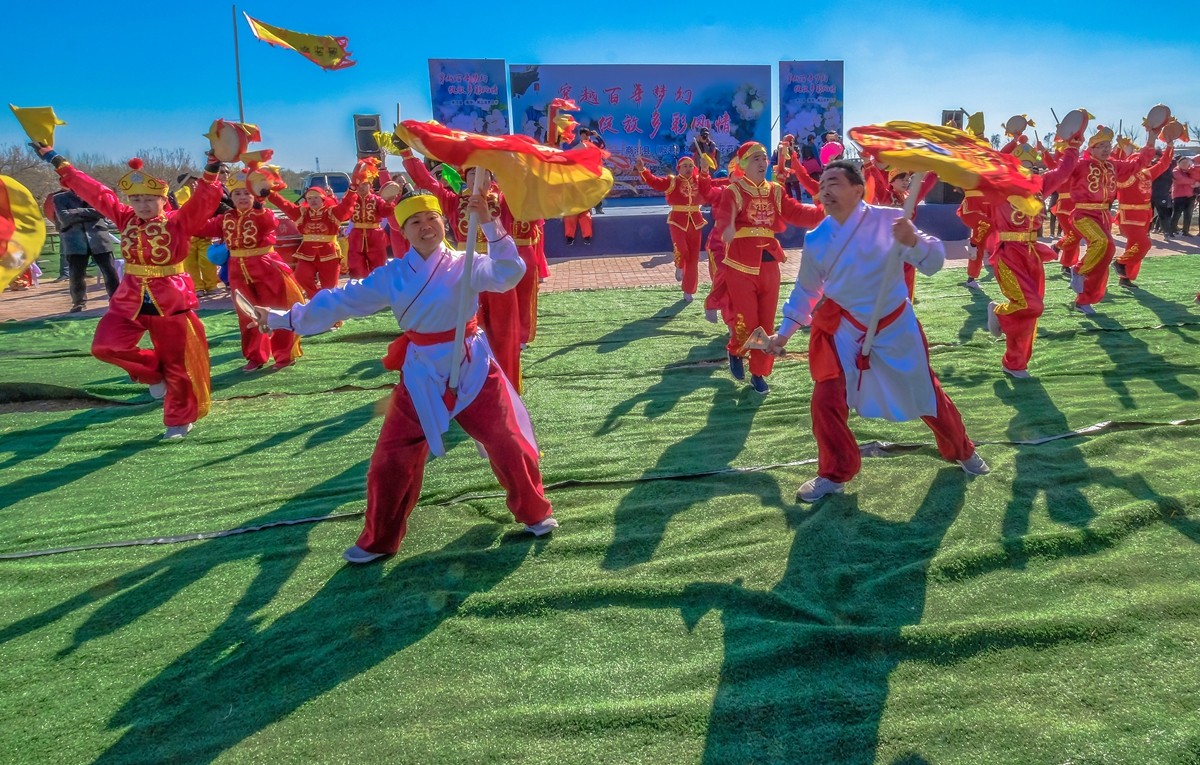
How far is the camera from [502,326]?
5379 millimetres

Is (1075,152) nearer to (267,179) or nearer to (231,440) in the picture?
(231,440)

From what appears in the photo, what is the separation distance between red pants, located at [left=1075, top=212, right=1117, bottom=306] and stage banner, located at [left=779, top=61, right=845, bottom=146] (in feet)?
53.3

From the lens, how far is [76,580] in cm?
349

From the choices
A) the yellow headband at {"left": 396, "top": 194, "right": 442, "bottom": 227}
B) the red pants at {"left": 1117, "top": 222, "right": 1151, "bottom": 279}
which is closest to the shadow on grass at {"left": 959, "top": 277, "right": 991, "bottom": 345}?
the red pants at {"left": 1117, "top": 222, "right": 1151, "bottom": 279}

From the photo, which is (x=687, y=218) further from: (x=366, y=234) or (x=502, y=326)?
(x=502, y=326)

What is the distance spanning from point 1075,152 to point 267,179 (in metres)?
6.36

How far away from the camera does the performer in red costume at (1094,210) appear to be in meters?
8.07

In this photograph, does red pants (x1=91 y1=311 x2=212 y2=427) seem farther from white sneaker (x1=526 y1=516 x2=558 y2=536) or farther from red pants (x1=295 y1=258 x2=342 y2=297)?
red pants (x1=295 y1=258 x2=342 y2=297)

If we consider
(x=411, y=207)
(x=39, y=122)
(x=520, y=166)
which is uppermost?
(x=39, y=122)

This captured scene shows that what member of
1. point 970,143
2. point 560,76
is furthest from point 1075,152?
point 560,76

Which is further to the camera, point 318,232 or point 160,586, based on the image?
point 318,232

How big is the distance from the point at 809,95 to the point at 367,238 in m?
18.1

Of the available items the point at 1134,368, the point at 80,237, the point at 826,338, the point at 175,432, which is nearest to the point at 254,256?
the point at 175,432

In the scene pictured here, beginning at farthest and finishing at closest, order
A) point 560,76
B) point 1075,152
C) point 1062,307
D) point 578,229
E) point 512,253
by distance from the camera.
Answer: point 560,76 → point 578,229 → point 1062,307 → point 1075,152 → point 512,253
